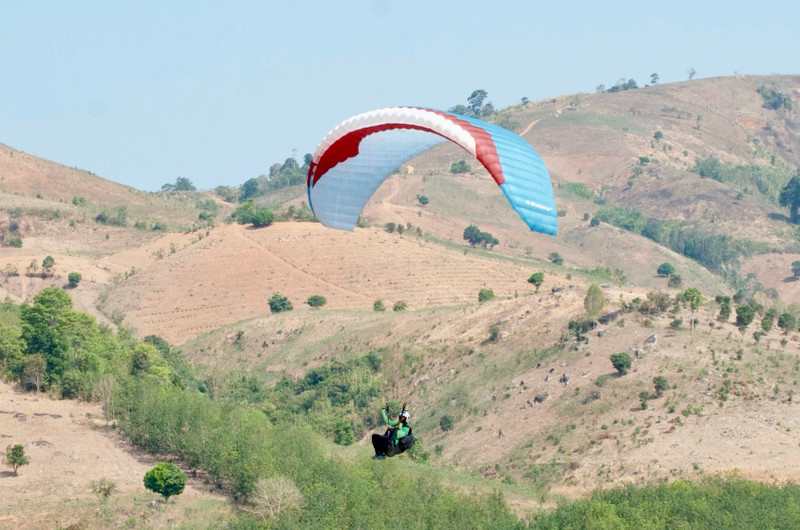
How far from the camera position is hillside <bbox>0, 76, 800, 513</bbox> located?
62812mm

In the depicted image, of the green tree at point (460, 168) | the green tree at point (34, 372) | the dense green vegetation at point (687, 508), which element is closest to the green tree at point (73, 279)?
the green tree at point (34, 372)

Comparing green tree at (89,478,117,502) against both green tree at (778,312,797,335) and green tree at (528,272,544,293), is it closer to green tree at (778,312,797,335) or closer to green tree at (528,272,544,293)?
green tree at (778,312,797,335)

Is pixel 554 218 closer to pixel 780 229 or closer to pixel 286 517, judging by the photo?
pixel 286 517

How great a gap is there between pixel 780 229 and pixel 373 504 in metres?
128

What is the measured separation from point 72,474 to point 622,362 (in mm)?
27550

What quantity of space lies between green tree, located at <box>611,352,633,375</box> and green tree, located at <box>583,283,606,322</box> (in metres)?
5.80

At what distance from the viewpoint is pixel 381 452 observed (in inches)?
1222

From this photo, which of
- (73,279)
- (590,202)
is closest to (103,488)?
(73,279)

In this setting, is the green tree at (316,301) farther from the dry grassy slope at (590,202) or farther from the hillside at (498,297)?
the dry grassy slope at (590,202)

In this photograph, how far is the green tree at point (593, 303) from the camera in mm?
73812

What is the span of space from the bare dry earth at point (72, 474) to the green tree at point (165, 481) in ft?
1.33

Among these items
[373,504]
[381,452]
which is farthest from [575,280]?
[381,452]

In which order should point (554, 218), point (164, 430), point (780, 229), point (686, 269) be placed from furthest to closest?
point (780, 229) → point (686, 269) → point (164, 430) → point (554, 218)

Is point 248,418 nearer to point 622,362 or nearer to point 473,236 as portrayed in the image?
point 622,362
